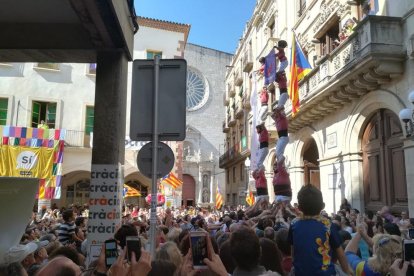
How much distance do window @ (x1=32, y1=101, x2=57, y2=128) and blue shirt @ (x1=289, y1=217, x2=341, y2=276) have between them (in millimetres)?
21254

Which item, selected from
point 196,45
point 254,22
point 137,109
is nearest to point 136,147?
point 254,22

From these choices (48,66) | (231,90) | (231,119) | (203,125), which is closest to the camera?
(48,66)

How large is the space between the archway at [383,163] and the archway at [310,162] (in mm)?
4821

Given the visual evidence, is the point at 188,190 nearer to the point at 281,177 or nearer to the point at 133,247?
the point at 281,177

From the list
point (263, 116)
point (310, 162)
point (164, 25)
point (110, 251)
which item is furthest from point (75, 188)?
point (110, 251)

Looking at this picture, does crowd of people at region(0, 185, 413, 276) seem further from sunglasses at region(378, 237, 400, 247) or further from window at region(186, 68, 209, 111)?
window at region(186, 68, 209, 111)

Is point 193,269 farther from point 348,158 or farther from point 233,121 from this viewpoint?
point 233,121

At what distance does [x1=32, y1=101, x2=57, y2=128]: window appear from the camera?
22.4 m

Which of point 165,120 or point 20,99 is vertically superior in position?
point 20,99

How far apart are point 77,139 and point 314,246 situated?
20.8 m

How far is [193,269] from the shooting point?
7.84ft

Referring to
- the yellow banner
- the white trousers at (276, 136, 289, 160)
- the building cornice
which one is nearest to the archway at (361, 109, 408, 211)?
the white trousers at (276, 136, 289, 160)

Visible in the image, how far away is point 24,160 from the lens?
16.8 metres

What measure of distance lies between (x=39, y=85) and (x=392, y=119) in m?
18.5
